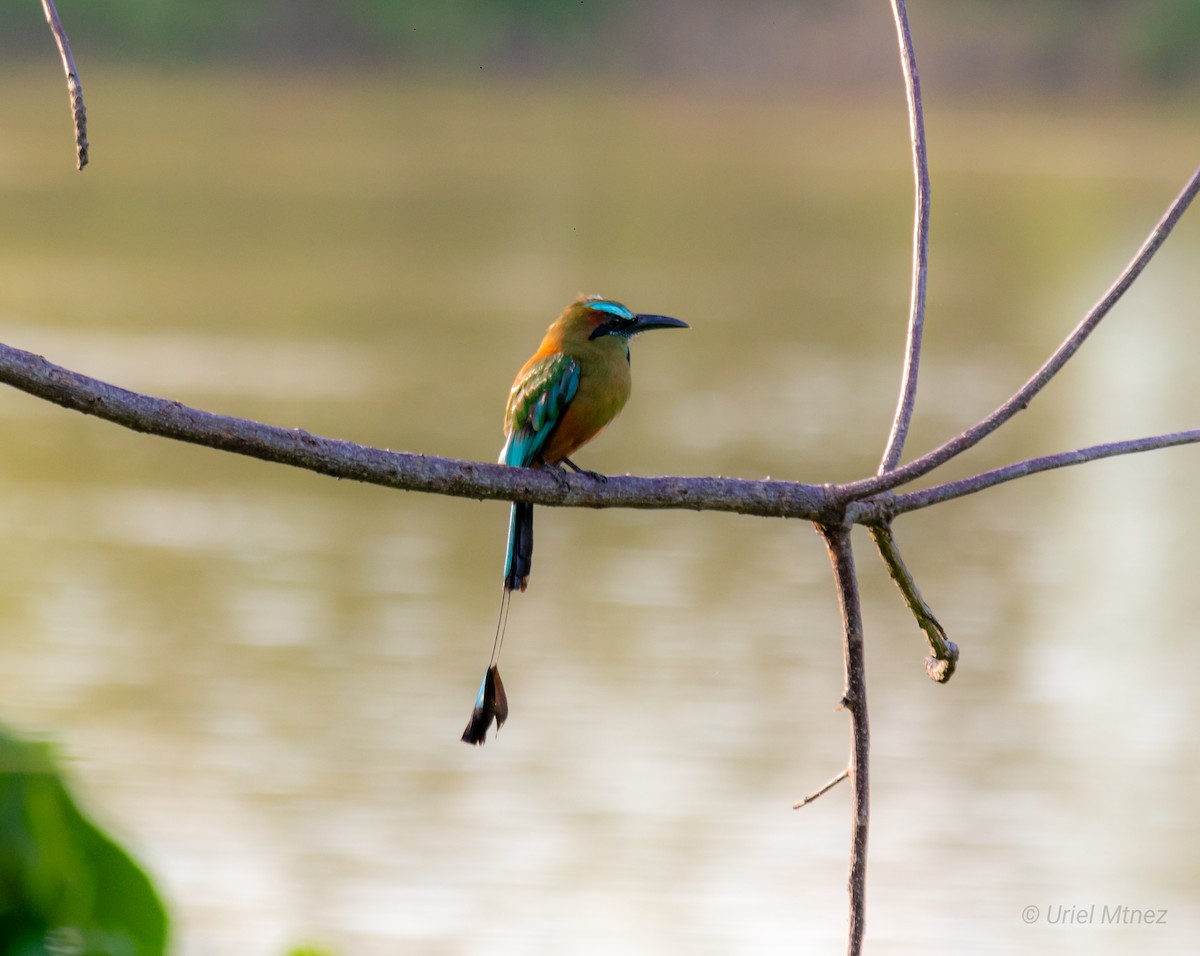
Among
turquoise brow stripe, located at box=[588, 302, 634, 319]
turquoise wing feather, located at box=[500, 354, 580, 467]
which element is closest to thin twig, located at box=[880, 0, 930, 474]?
turquoise wing feather, located at box=[500, 354, 580, 467]

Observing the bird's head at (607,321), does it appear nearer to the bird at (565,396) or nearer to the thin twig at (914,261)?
the bird at (565,396)

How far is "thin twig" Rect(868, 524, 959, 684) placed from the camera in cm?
162

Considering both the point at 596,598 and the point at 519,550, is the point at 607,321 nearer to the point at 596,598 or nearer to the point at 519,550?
the point at 519,550

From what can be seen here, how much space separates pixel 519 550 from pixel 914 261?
71 cm

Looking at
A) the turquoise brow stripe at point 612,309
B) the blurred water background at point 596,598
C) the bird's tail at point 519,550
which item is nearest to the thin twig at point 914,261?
the bird's tail at point 519,550

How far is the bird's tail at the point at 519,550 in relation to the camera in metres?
2.14

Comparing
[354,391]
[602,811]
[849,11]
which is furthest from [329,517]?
[849,11]

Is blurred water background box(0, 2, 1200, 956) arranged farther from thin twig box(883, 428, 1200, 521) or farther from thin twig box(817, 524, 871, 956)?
thin twig box(883, 428, 1200, 521)

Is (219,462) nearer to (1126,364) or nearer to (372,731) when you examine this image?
(372,731)

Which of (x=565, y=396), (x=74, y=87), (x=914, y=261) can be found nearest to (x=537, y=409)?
(x=565, y=396)

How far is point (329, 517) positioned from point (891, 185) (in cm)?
1843

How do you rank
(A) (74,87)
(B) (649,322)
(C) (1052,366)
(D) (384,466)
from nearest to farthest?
(A) (74,87), (D) (384,466), (C) (1052,366), (B) (649,322)

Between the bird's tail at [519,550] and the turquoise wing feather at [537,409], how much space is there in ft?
1.27

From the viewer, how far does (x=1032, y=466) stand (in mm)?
1566
